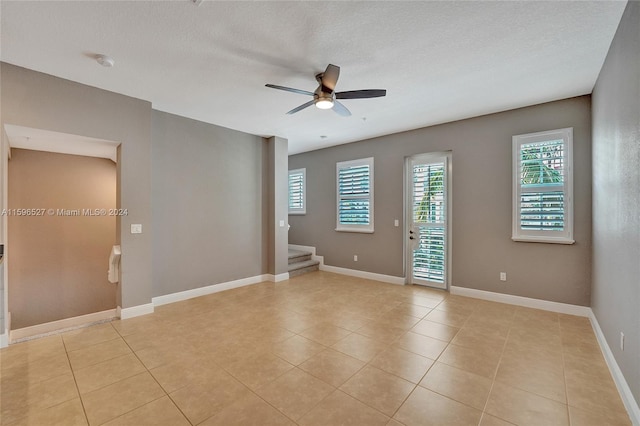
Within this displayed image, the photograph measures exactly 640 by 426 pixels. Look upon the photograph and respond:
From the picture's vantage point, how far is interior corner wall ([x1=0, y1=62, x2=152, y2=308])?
285 cm

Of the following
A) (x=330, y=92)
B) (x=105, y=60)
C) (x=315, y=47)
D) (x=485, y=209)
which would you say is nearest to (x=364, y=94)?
(x=330, y=92)

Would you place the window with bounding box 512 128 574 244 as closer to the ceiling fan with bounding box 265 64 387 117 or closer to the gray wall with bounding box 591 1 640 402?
the gray wall with bounding box 591 1 640 402

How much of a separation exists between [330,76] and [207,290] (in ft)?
12.5

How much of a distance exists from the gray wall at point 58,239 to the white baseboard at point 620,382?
22.8 feet

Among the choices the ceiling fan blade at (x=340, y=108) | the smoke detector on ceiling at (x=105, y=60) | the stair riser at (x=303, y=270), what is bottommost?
the stair riser at (x=303, y=270)

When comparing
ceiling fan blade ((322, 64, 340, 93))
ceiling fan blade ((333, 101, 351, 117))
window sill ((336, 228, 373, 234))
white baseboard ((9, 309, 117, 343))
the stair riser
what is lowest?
white baseboard ((9, 309, 117, 343))

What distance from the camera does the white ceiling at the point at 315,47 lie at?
2.05m

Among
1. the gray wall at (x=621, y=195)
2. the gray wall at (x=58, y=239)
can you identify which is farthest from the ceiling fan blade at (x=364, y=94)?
the gray wall at (x=58, y=239)

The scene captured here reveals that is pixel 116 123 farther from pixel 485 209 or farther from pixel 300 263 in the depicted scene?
pixel 485 209

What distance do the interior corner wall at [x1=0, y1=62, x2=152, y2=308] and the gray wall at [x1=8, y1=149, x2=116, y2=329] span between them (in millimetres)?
2099

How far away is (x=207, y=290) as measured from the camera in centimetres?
459

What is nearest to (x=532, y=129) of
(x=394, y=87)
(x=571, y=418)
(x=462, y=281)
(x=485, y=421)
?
(x=394, y=87)

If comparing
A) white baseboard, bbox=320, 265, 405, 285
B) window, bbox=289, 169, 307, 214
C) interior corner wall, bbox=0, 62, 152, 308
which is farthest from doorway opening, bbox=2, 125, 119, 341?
white baseboard, bbox=320, 265, 405, 285

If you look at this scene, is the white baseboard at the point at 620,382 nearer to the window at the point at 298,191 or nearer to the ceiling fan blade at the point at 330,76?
the ceiling fan blade at the point at 330,76
